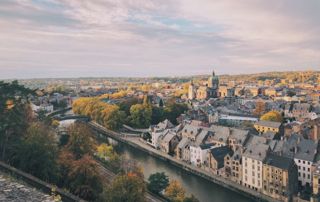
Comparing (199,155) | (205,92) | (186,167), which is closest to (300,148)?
(199,155)

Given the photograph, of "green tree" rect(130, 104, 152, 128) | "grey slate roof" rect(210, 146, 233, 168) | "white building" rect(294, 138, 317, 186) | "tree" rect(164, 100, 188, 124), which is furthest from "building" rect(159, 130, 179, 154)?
"white building" rect(294, 138, 317, 186)

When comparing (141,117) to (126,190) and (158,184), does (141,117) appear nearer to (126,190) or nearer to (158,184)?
(158,184)

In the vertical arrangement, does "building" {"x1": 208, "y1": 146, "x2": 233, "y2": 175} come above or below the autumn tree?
below

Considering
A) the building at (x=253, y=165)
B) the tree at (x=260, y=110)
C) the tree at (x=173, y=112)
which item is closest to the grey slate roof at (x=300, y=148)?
the building at (x=253, y=165)

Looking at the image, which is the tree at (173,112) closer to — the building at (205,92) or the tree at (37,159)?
the building at (205,92)

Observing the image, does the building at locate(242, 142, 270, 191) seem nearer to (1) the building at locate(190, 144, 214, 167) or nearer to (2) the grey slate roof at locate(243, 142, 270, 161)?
(2) the grey slate roof at locate(243, 142, 270, 161)

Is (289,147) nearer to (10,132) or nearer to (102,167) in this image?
(102,167)

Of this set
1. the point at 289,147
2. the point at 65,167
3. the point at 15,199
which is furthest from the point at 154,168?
the point at 15,199
